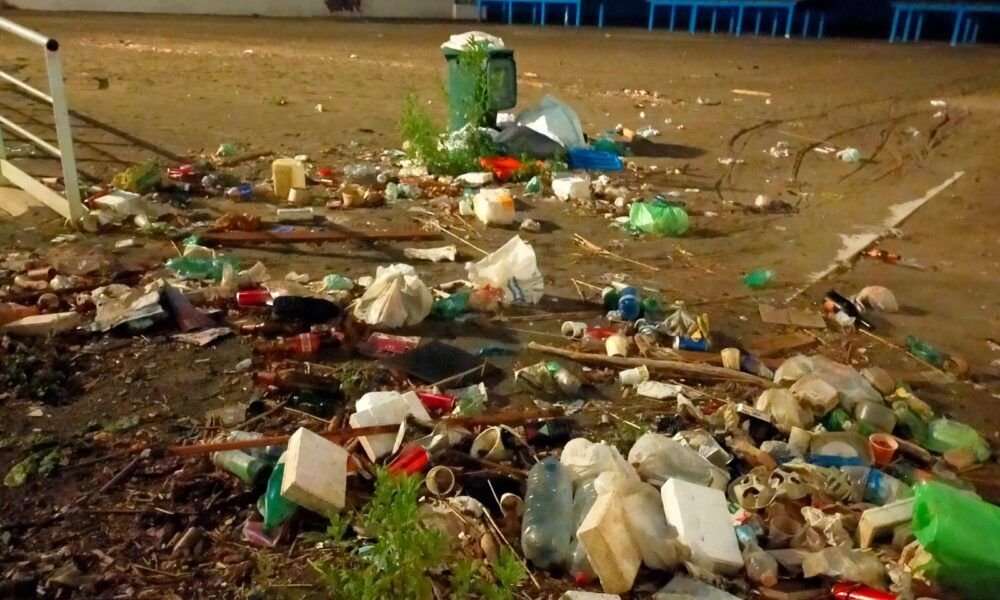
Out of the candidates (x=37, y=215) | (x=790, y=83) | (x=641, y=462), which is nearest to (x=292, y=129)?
(x=37, y=215)

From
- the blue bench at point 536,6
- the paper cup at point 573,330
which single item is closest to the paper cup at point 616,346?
the paper cup at point 573,330

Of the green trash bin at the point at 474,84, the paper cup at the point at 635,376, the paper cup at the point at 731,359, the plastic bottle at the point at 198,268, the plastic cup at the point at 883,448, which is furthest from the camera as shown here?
the green trash bin at the point at 474,84

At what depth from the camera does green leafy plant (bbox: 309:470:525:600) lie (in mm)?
2029

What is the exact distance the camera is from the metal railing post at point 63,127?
14.2 ft

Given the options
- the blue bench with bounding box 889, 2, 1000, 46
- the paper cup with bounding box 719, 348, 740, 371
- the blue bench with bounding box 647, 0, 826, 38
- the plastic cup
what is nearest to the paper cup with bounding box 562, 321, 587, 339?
the paper cup with bounding box 719, 348, 740, 371

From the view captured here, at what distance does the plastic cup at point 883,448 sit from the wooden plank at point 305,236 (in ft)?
9.20

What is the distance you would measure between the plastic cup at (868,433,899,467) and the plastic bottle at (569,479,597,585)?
1.08m

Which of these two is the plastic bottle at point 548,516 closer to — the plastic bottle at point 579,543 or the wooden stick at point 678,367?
the plastic bottle at point 579,543

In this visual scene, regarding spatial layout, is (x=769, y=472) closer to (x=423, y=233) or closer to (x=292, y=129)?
(x=423, y=233)

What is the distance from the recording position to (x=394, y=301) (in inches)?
146

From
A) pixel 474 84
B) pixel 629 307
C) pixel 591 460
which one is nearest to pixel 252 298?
pixel 629 307

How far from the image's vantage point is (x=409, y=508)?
→ 2062mm

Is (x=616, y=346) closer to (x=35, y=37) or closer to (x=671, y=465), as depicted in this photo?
(x=671, y=465)

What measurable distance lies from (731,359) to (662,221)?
1840mm
